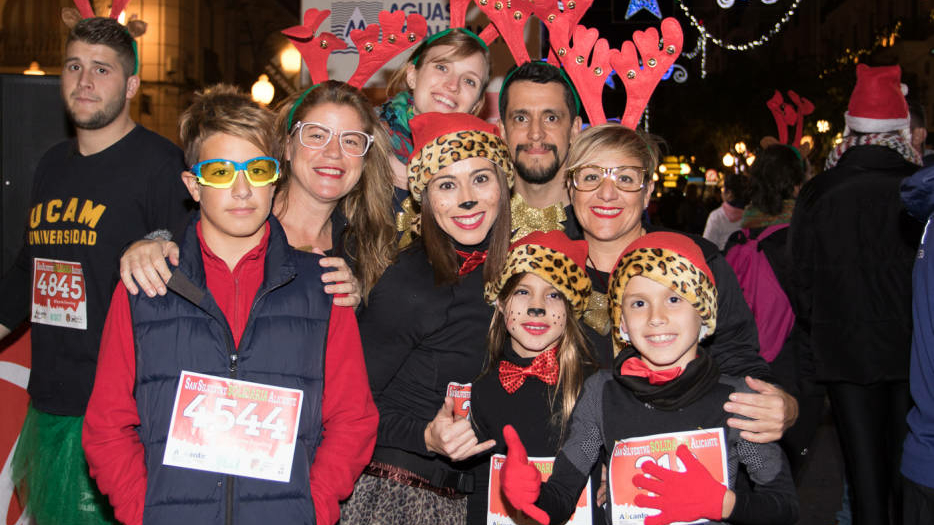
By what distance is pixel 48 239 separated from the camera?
11.0 ft

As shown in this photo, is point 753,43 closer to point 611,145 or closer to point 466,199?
point 611,145

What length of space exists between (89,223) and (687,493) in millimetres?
2594

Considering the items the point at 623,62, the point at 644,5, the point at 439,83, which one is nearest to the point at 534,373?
the point at 623,62

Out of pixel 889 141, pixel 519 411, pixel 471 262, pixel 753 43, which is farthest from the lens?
pixel 753 43

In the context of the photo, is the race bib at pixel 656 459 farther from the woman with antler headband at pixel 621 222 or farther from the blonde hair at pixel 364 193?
the blonde hair at pixel 364 193

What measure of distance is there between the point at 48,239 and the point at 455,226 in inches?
70.8

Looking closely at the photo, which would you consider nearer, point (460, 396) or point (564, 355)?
point (564, 355)

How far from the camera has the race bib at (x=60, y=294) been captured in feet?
10.8

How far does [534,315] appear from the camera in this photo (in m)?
2.76

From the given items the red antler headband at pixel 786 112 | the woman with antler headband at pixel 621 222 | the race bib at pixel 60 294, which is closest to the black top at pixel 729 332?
the woman with antler headband at pixel 621 222

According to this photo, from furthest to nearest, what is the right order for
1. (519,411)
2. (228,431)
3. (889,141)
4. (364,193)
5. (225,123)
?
1. (889,141)
2. (364,193)
3. (519,411)
4. (225,123)
5. (228,431)

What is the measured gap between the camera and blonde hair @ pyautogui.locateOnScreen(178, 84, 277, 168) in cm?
262

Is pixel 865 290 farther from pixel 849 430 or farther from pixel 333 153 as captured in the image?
pixel 333 153

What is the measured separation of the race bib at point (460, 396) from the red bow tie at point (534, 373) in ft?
0.62
